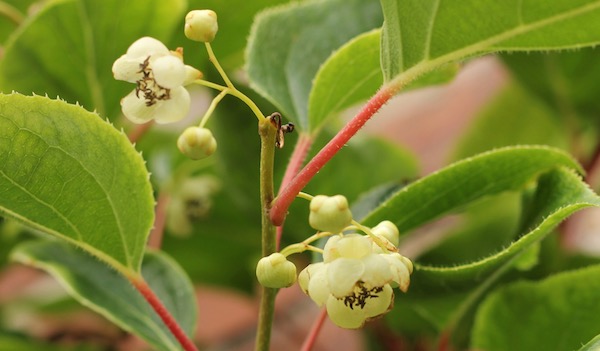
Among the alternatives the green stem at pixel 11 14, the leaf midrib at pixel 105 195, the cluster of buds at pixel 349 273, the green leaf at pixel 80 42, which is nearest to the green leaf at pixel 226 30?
the green leaf at pixel 80 42

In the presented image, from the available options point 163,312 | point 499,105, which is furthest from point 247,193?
point 499,105

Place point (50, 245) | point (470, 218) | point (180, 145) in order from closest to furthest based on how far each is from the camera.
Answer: point (180, 145) → point (50, 245) → point (470, 218)

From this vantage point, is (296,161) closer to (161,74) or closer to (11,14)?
(161,74)

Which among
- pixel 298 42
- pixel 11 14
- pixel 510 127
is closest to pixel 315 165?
pixel 298 42

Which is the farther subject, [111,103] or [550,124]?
[550,124]

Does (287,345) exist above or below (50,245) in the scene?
above

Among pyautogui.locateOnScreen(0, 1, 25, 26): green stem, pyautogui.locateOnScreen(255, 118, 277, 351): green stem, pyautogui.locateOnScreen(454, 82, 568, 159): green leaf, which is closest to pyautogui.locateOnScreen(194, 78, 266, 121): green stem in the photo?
pyautogui.locateOnScreen(255, 118, 277, 351): green stem

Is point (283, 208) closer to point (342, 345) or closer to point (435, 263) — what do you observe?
point (435, 263)
